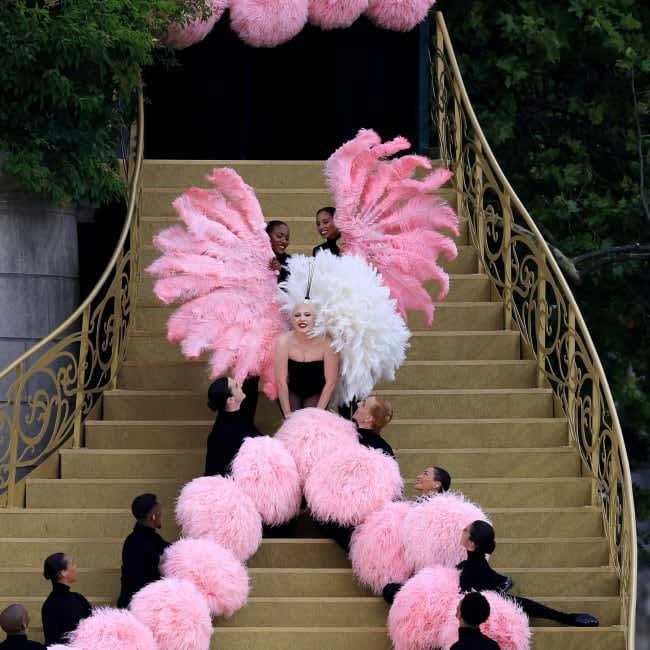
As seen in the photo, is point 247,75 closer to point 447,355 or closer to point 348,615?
point 447,355

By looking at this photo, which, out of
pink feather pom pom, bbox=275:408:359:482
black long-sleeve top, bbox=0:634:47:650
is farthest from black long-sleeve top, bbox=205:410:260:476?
black long-sleeve top, bbox=0:634:47:650

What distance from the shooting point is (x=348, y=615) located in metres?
9.02

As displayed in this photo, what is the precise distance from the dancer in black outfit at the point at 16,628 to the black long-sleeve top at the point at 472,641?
1964 millimetres

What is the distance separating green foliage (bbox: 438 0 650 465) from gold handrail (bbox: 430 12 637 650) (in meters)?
0.76

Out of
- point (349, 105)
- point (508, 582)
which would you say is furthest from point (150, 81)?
point (508, 582)

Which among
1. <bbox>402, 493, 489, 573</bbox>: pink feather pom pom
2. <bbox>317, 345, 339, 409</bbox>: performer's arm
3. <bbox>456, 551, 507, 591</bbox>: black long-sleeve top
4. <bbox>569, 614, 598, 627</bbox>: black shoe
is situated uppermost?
<bbox>317, 345, 339, 409</bbox>: performer's arm

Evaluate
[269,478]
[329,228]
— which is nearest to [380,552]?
[269,478]

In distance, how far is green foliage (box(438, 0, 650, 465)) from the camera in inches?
575

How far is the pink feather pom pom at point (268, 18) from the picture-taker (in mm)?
13531

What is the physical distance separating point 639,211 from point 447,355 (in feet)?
12.9

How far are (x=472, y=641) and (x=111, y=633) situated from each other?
5.91 ft

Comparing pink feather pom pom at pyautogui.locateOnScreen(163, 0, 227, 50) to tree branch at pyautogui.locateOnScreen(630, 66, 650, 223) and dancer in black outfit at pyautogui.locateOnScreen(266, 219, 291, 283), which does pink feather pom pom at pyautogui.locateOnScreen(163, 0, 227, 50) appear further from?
tree branch at pyautogui.locateOnScreen(630, 66, 650, 223)

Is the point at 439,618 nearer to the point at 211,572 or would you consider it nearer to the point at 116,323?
the point at 211,572

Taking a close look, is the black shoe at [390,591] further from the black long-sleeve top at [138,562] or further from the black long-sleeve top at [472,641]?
the black long-sleeve top at [138,562]
